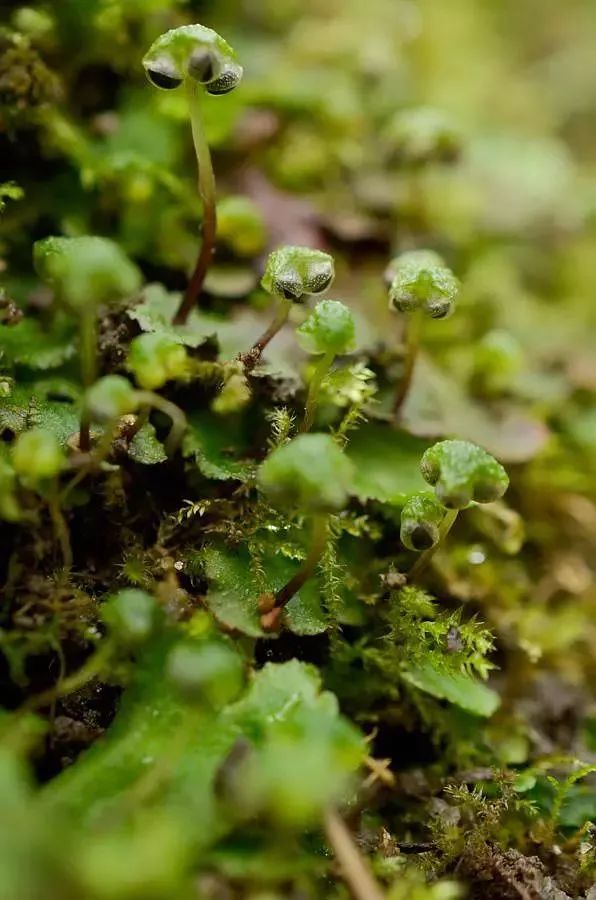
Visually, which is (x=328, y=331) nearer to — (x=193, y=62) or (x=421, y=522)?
(x=421, y=522)

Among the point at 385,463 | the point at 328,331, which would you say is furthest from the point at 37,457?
the point at 385,463

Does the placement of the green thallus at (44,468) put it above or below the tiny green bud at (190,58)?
below

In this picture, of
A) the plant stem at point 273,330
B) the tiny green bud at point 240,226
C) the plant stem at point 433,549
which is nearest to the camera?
the plant stem at point 433,549

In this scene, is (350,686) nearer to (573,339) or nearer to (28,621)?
(28,621)

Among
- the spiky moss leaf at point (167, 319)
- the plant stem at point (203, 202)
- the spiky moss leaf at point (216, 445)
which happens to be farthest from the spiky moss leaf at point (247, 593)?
the plant stem at point (203, 202)

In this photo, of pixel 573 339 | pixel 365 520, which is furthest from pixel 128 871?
pixel 573 339

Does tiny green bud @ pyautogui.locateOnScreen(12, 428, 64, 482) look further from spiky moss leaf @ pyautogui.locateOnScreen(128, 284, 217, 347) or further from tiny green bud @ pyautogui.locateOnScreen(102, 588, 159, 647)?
spiky moss leaf @ pyautogui.locateOnScreen(128, 284, 217, 347)

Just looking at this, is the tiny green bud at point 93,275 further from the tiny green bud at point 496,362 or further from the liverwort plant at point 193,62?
the tiny green bud at point 496,362
